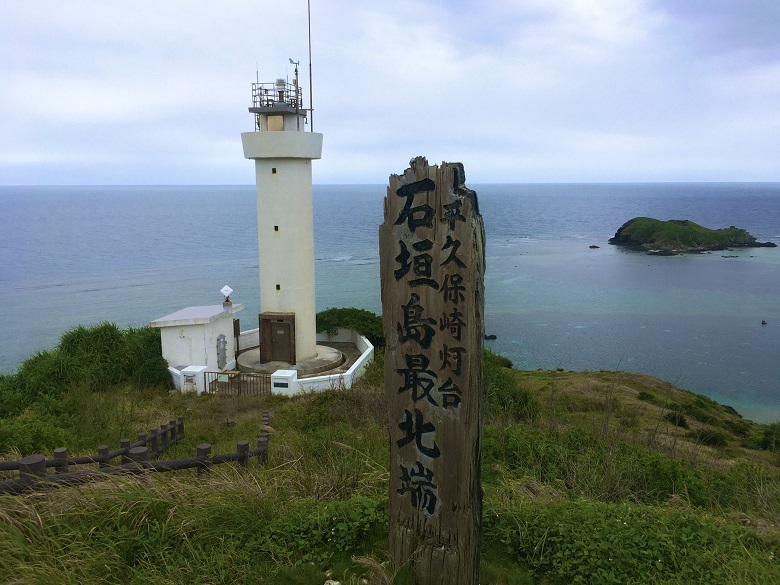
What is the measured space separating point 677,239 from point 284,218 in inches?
2318

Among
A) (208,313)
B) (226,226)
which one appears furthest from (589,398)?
(226,226)

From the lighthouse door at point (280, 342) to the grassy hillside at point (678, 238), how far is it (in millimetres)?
56489

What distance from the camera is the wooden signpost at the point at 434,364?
3.58m

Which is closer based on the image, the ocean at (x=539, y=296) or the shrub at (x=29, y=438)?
the shrub at (x=29, y=438)

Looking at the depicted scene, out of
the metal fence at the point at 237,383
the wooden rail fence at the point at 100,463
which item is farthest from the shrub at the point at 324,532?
the metal fence at the point at 237,383

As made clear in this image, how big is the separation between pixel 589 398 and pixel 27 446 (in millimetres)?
14194

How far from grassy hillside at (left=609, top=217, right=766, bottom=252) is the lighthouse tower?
5626 centimetres

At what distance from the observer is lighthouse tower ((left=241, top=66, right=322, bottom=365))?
1480 cm

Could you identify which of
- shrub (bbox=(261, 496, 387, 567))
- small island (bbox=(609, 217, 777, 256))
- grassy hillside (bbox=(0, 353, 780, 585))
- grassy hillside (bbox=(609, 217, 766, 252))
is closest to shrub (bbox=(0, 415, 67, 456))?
grassy hillside (bbox=(0, 353, 780, 585))

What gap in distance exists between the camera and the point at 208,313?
15.0 metres

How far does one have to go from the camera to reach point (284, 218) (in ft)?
49.5

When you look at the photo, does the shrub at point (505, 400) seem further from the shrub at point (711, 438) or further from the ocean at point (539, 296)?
the ocean at point (539, 296)

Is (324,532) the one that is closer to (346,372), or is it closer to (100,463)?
(100,463)

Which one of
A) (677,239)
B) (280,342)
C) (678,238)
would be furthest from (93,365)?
(678,238)
